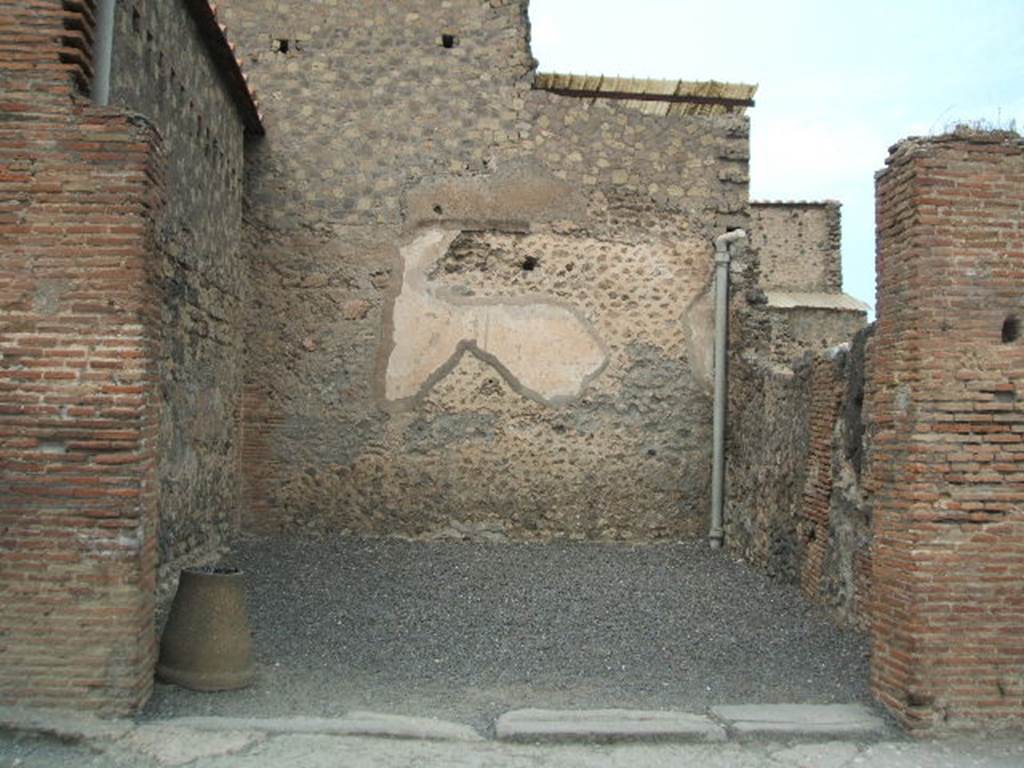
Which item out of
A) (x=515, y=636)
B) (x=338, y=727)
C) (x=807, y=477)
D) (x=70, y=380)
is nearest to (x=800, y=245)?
(x=807, y=477)

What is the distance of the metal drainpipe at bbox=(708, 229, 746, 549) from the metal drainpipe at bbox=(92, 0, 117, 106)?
6428 mm

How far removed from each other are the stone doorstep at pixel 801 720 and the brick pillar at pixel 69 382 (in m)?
2.94

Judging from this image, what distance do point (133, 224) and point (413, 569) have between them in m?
4.48

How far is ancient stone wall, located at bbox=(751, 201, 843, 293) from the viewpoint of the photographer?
64.6 ft

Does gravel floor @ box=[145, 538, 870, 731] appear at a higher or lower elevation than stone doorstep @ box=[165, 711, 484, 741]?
higher

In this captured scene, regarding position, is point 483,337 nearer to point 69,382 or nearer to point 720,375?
point 720,375

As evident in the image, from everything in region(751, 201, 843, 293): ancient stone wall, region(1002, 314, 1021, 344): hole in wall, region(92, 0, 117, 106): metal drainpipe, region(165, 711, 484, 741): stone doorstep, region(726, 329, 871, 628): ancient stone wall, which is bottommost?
region(165, 711, 484, 741): stone doorstep

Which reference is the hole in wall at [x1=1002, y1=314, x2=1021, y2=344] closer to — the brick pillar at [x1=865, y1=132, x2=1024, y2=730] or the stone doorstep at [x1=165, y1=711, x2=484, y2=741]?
the brick pillar at [x1=865, y1=132, x2=1024, y2=730]

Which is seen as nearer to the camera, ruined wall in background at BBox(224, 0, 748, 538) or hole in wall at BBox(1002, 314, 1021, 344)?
hole in wall at BBox(1002, 314, 1021, 344)

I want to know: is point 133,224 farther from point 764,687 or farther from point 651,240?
point 651,240

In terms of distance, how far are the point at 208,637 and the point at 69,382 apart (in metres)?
1.55

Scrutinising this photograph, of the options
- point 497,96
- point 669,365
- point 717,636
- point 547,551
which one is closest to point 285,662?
point 717,636

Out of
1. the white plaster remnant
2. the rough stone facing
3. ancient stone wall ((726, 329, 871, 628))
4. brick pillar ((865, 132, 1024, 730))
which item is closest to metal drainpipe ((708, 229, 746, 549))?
ancient stone wall ((726, 329, 871, 628))

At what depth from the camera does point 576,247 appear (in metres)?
10.0
